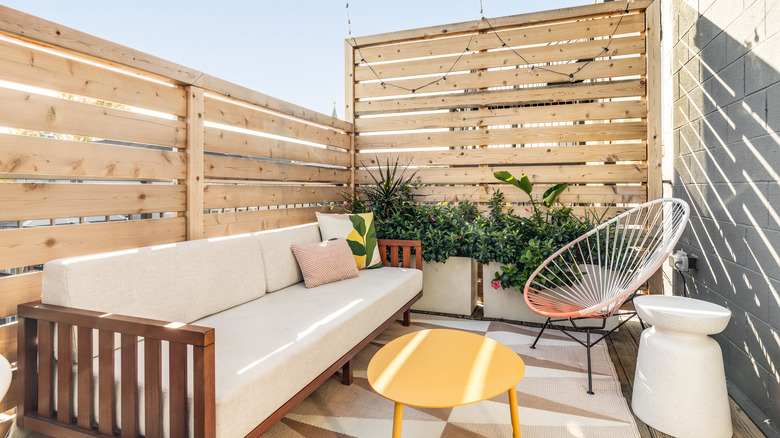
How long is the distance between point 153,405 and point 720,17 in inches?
123

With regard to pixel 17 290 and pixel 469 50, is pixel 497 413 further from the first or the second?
pixel 469 50

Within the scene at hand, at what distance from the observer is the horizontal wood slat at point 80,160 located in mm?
1537

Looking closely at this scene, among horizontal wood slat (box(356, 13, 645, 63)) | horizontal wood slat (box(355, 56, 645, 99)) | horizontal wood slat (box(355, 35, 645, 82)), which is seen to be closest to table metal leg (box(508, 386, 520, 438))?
horizontal wood slat (box(355, 56, 645, 99))

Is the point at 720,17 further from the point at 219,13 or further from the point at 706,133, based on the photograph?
the point at 219,13

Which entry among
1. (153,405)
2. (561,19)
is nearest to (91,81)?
(153,405)

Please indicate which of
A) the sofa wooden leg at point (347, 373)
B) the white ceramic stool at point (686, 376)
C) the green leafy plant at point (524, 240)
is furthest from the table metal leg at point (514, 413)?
the green leafy plant at point (524, 240)

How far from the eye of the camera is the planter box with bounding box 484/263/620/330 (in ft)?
10.3

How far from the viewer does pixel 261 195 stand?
2.88 metres

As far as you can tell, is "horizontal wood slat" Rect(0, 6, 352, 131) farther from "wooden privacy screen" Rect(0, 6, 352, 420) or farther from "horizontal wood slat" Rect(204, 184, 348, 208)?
"horizontal wood slat" Rect(204, 184, 348, 208)

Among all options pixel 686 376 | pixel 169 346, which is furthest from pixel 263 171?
pixel 686 376

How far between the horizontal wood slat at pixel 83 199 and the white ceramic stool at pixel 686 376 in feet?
8.08

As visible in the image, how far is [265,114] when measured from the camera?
2.91m

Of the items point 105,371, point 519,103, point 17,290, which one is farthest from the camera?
point 519,103

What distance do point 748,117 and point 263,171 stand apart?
281 centimetres
